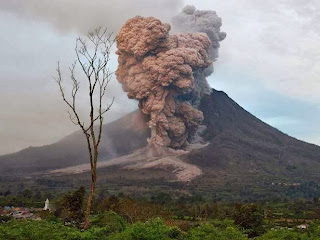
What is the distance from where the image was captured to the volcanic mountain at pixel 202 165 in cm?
12444

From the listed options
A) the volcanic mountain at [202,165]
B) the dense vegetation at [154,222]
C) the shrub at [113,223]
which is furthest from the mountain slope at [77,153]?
the shrub at [113,223]

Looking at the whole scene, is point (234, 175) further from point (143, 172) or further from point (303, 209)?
point (303, 209)

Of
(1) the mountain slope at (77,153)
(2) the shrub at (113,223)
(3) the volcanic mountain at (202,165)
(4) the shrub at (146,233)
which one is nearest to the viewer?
(4) the shrub at (146,233)

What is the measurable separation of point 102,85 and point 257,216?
28.0 meters

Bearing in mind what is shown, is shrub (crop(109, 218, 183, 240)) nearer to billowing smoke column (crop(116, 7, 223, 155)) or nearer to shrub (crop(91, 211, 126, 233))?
shrub (crop(91, 211, 126, 233))

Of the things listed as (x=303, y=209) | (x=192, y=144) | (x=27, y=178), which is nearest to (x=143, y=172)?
(x=192, y=144)

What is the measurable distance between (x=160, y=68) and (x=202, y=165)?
156 feet

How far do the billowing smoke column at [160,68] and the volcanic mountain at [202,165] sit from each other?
48.2 feet

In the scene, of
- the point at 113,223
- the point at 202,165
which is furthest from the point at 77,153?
the point at 113,223

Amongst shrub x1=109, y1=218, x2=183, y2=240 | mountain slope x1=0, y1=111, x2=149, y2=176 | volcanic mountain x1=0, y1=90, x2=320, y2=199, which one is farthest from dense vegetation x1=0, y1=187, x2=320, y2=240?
mountain slope x1=0, y1=111, x2=149, y2=176

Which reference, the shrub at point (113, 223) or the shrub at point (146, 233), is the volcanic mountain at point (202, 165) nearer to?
the shrub at point (113, 223)

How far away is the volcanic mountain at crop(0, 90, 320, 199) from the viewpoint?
124 metres

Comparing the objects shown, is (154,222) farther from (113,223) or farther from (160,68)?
(160,68)

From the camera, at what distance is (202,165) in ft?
490
